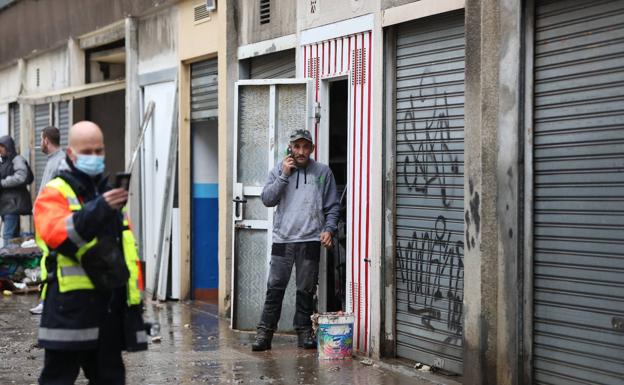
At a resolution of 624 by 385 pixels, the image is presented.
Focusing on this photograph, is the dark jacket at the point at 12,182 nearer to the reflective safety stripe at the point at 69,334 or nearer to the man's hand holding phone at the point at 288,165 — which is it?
the man's hand holding phone at the point at 288,165

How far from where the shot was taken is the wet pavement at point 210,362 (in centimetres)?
880

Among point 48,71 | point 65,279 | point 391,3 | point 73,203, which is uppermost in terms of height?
point 48,71

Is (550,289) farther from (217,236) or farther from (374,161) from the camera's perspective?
(217,236)

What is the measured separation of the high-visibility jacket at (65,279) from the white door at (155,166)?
322 inches

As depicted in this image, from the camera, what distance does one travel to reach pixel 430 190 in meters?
9.10

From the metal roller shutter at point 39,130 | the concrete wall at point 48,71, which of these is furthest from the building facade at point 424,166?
the metal roller shutter at point 39,130

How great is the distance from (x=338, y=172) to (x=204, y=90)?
2.97m

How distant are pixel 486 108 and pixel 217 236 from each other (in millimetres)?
6557

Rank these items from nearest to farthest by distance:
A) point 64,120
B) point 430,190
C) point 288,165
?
point 430,190 < point 288,165 < point 64,120

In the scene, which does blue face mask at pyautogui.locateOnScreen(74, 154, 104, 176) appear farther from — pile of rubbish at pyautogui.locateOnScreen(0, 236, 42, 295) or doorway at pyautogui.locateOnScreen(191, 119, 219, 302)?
pile of rubbish at pyautogui.locateOnScreen(0, 236, 42, 295)

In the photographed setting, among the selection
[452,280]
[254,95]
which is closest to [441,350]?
[452,280]

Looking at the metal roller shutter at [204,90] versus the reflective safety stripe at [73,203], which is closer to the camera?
the reflective safety stripe at [73,203]

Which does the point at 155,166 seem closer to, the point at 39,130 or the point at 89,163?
the point at 39,130

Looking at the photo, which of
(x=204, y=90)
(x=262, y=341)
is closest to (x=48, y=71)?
(x=204, y=90)
